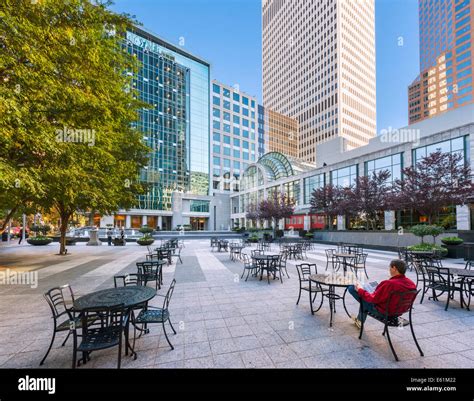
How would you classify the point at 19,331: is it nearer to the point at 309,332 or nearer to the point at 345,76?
the point at 309,332

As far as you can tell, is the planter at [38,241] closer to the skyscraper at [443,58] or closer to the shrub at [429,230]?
the shrub at [429,230]

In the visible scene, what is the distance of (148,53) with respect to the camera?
55688 mm

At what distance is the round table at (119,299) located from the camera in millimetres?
3623

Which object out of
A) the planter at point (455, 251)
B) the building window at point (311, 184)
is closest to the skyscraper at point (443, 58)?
the building window at point (311, 184)

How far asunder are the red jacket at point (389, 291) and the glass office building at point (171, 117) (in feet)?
180

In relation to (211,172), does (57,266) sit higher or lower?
lower

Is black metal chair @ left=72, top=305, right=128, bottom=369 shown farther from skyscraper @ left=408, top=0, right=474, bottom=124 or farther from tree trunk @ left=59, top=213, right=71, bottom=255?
skyscraper @ left=408, top=0, right=474, bottom=124

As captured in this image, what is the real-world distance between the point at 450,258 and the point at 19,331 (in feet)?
65.3

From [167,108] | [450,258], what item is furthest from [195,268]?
[167,108]

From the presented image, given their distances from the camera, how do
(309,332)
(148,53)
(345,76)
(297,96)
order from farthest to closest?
1. (297,96)
2. (345,76)
3. (148,53)
4. (309,332)

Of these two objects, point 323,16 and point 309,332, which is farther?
point 323,16

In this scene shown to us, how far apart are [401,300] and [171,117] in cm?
6197

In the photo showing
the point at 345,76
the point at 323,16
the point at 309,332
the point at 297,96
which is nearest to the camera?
the point at 309,332

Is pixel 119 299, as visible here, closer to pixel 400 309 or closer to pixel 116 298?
pixel 116 298
